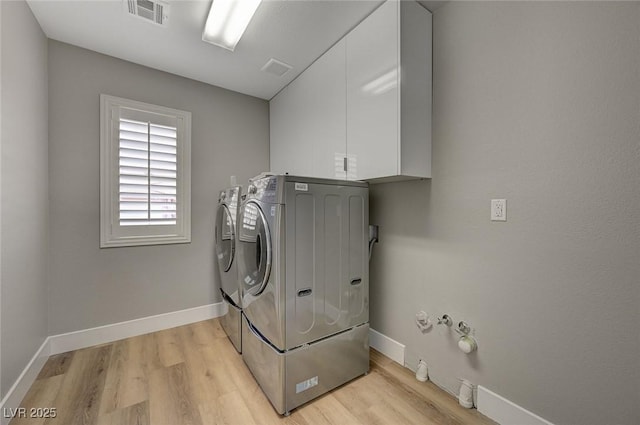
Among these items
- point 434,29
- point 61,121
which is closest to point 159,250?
point 61,121

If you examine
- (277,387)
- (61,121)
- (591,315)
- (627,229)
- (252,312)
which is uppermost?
(61,121)

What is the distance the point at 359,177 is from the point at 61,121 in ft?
8.06

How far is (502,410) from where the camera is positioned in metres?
1.38

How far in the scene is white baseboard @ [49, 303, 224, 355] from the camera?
6.81 feet

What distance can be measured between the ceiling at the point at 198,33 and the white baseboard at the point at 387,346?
7.83ft

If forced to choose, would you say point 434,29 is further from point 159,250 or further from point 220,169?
point 159,250

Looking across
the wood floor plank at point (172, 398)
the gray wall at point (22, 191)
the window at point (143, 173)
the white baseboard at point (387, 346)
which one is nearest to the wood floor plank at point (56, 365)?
the gray wall at point (22, 191)

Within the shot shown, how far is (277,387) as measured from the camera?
1.46 m

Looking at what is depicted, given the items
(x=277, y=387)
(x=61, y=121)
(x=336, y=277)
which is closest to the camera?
(x=277, y=387)

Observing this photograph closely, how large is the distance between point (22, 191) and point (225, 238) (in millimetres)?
1306

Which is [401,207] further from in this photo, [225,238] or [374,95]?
[225,238]

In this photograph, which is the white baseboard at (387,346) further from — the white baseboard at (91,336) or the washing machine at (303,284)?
the white baseboard at (91,336)

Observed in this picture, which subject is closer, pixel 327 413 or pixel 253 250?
pixel 327 413

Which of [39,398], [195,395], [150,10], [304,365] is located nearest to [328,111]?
[150,10]
